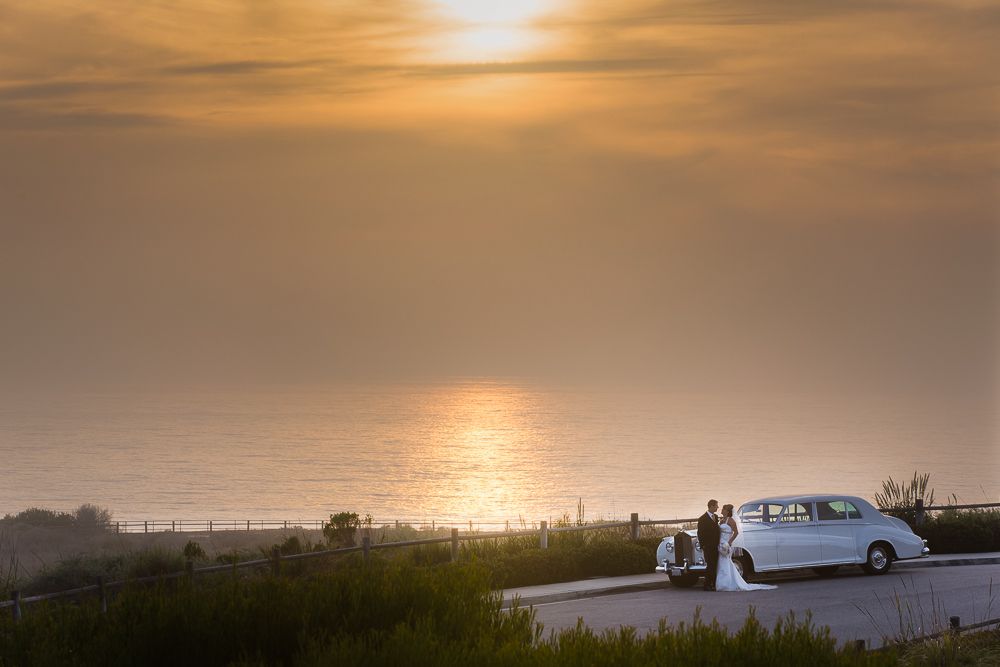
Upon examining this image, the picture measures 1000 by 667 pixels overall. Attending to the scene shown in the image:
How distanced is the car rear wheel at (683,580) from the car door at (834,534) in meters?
3.02

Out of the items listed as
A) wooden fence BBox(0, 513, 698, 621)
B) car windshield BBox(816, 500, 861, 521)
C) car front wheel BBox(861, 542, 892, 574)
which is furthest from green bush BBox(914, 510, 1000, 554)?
wooden fence BBox(0, 513, 698, 621)

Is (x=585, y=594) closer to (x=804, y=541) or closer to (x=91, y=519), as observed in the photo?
(x=804, y=541)

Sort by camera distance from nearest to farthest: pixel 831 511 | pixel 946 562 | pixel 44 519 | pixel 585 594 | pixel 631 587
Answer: pixel 585 594 < pixel 631 587 < pixel 831 511 < pixel 946 562 < pixel 44 519

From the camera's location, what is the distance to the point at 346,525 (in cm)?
3177

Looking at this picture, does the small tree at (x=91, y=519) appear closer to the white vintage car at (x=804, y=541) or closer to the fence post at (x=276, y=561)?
the fence post at (x=276, y=561)

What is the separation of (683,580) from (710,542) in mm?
1406

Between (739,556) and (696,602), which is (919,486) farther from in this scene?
(696,602)

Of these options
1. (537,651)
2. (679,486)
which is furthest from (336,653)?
(679,486)

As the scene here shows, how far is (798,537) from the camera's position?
25.4 meters

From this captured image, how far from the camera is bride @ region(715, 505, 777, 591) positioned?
23.9 meters

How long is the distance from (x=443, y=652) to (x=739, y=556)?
16.3 m

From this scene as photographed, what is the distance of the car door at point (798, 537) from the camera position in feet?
82.8

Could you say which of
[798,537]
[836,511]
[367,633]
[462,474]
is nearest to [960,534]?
[836,511]

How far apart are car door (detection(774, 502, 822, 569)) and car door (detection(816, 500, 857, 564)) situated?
0.53ft
